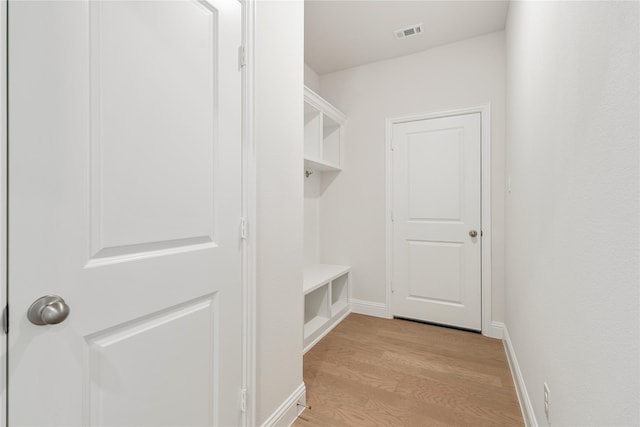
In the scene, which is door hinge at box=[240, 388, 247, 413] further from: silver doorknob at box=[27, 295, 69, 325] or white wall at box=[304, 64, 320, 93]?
white wall at box=[304, 64, 320, 93]

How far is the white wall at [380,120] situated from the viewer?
2842 millimetres

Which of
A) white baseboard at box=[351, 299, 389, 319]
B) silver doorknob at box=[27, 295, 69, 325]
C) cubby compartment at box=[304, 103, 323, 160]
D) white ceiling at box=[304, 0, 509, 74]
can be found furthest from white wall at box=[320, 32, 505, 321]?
silver doorknob at box=[27, 295, 69, 325]

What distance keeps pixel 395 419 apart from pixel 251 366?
908mm

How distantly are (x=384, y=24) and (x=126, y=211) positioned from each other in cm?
265

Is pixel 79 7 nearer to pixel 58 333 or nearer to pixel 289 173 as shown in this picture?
pixel 58 333

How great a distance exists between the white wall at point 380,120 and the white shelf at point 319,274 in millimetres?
174

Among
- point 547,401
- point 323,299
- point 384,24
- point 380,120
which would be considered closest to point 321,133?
point 380,120

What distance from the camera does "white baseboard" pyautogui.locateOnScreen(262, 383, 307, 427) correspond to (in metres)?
1.54

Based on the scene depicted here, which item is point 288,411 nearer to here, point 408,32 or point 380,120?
point 380,120

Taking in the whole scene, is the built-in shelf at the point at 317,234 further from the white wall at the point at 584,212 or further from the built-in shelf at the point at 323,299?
the white wall at the point at 584,212

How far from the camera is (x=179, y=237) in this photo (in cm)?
107

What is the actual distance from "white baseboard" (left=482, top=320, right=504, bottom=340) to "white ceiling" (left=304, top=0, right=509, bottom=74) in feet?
8.56

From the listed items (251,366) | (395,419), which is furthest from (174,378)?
(395,419)

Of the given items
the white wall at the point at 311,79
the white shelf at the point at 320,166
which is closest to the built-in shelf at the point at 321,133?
the white shelf at the point at 320,166
